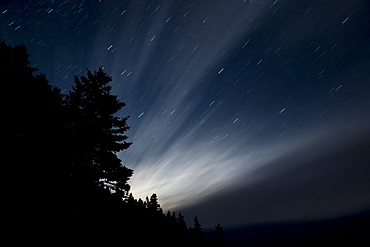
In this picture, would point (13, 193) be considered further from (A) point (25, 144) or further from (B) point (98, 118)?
(B) point (98, 118)

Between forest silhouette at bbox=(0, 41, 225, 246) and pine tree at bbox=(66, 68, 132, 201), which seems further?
pine tree at bbox=(66, 68, 132, 201)

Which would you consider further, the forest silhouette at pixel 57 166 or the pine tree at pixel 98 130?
the pine tree at pixel 98 130

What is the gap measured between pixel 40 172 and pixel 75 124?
5445mm

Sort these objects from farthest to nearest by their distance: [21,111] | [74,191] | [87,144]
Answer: [87,144]
[74,191]
[21,111]

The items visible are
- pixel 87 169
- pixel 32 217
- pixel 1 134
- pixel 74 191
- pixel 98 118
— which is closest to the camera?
pixel 32 217

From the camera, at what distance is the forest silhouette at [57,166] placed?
22.0ft

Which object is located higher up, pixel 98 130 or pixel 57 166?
pixel 98 130

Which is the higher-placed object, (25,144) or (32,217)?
(25,144)

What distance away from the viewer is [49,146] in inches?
328

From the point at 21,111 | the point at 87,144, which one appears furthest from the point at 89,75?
the point at 21,111

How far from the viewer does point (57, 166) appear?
8.27 metres

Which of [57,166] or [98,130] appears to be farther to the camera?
[98,130]

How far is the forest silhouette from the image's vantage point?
6711 millimetres

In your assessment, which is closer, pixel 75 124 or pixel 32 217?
pixel 32 217
